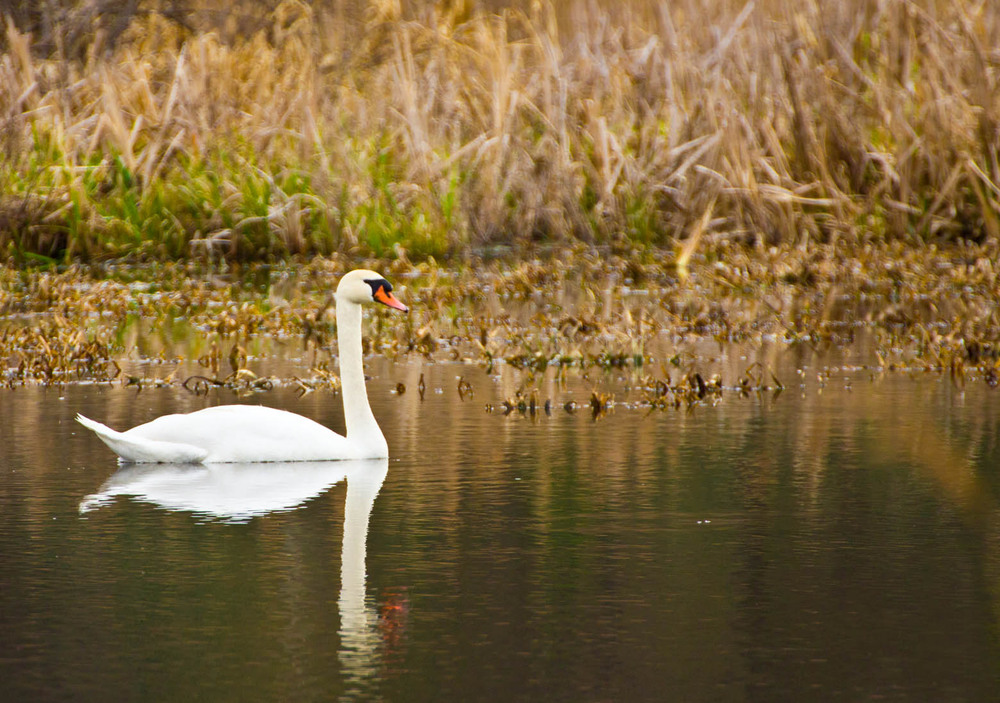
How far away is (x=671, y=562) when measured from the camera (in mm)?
5441

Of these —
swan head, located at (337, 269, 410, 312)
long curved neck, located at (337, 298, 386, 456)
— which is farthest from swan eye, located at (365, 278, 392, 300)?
long curved neck, located at (337, 298, 386, 456)

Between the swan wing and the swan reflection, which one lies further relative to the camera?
the swan wing

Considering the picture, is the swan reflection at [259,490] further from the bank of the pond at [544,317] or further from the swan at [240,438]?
the bank of the pond at [544,317]

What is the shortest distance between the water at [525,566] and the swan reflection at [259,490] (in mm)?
24

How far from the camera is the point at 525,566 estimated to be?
5363 mm

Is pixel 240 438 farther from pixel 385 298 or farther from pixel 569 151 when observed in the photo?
pixel 569 151

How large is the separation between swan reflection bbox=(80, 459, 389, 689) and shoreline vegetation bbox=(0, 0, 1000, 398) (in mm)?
6984

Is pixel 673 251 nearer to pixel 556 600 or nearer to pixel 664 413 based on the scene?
pixel 664 413

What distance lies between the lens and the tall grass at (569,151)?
54.9 feet

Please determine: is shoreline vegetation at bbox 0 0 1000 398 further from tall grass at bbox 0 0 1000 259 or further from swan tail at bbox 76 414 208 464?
swan tail at bbox 76 414 208 464

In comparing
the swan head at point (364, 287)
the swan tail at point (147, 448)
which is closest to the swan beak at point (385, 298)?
the swan head at point (364, 287)

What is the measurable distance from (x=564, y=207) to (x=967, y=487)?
10.6 m

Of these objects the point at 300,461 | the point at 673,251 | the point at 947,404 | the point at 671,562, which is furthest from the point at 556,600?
the point at 673,251

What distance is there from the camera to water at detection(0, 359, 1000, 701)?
4.23 meters
